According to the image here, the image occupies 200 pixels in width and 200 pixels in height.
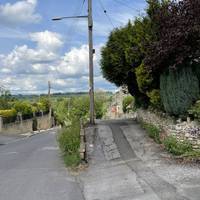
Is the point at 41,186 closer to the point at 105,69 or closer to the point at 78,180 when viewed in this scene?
the point at 78,180

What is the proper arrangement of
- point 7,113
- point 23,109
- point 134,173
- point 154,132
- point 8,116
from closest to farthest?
1. point 134,173
2. point 154,132
3. point 8,116
4. point 7,113
5. point 23,109

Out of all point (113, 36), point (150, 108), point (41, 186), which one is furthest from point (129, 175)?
point (113, 36)

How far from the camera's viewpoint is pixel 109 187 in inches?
442

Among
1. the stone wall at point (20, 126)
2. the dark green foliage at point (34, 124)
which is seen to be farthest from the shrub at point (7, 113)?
the dark green foliage at point (34, 124)

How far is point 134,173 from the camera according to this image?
1253cm

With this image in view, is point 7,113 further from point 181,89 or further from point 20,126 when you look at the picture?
point 181,89

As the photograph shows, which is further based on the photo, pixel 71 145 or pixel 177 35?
pixel 71 145

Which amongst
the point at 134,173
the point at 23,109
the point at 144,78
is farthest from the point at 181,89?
the point at 23,109

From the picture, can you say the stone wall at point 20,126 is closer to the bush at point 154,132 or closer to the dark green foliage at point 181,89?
the bush at point 154,132

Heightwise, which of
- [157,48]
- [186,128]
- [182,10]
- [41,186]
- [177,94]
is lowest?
[41,186]

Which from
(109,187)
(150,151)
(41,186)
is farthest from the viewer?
(150,151)

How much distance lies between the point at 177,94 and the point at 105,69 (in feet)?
28.8

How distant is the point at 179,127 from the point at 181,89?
127cm

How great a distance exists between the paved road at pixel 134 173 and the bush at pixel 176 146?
0.25m
